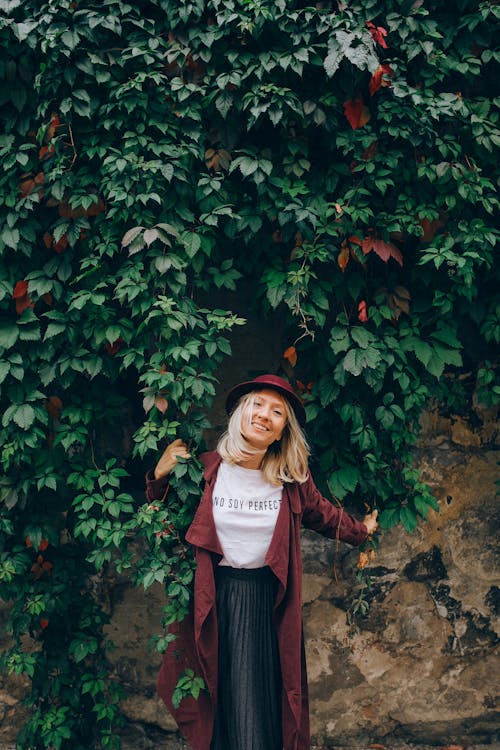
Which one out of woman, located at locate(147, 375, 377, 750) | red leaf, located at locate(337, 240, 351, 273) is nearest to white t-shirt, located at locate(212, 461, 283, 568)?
woman, located at locate(147, 375, 377, 750)

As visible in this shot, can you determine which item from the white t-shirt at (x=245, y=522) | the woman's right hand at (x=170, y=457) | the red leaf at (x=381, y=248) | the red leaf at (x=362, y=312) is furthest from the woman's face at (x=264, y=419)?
the red leaf at (x=381, y=248)

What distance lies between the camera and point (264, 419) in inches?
101

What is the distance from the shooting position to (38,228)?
2.88 m

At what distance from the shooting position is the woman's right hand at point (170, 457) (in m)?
2.70

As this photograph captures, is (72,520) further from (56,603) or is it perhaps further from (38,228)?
(38,228)

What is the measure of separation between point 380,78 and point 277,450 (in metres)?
1.56

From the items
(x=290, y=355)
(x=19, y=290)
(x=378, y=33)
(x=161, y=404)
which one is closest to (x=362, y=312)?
(x=290, y=355)

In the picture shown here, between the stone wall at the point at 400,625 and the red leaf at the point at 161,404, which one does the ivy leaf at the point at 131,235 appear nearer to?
the red leaf at the point at 161,404

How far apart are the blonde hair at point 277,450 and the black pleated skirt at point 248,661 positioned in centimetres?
37

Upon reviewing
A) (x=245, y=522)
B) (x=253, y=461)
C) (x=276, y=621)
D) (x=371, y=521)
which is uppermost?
(x=253, y=461)

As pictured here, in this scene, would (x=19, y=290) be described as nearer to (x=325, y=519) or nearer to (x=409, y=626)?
(x=325, y=519)

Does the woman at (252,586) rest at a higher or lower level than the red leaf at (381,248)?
lower

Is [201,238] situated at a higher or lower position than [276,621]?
higher

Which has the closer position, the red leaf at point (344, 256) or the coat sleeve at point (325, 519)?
the coat sleeve at point (325, 519)
